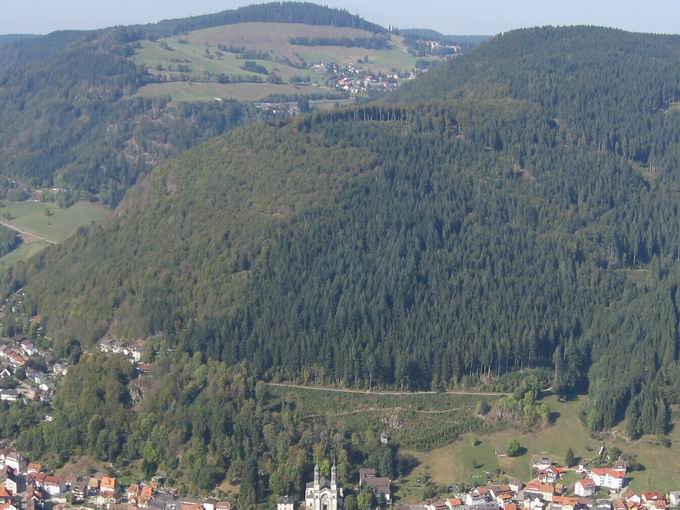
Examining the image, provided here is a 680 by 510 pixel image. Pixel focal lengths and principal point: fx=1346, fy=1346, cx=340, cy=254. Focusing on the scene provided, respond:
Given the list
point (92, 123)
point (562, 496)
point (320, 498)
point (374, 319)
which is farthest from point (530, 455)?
point (92, 123)

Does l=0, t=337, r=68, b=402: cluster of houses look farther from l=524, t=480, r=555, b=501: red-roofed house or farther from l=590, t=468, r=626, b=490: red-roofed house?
l=590, t=468, r=626, b=490: red-roofed house

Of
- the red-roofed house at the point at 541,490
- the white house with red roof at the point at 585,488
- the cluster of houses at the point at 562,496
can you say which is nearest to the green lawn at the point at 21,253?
the cluster of houses at the point at 562,496

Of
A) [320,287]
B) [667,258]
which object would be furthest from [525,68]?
[320,287]

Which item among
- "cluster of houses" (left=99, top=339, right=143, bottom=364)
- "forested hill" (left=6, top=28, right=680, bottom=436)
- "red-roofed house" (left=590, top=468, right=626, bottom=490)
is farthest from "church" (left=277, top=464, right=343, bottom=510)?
"cluster of houses" (left=99, top=339, right=143, bottom=364)

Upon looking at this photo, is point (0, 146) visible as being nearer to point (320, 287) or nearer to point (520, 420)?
point (320, 287)

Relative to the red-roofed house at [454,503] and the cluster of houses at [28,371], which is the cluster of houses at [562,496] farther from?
the cluster of houses at [28,371]

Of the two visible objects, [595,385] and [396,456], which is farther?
[595,385]

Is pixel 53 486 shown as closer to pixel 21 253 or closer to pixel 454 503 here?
pixel 454 503
